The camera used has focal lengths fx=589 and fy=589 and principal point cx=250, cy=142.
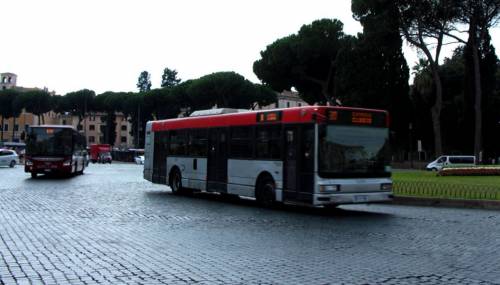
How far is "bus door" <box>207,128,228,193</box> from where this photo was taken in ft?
58.4

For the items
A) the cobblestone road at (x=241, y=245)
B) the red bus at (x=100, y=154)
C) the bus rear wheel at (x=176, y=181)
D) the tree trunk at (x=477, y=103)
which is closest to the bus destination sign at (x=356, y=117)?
the cobblestone road at (x=241, y=245)

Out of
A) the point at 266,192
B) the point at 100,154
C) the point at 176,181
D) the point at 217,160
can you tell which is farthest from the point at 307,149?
the point at 100,154

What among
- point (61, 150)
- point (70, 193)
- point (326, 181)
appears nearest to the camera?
point (326, 181)

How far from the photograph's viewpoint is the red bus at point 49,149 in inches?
1200

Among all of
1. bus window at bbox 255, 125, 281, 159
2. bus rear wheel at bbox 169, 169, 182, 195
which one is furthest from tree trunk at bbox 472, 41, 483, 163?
bus window at bbox 255, 125, 281, 159

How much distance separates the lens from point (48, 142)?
3073 centimetres

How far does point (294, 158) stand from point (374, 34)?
3348cm

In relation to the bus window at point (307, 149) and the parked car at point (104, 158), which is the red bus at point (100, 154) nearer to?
the parked car at point (104, 158)

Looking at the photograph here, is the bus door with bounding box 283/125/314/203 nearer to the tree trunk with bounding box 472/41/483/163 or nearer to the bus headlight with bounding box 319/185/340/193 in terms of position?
the bus headlight with bounding box 319/185/340/193

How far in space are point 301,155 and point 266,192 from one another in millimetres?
1893

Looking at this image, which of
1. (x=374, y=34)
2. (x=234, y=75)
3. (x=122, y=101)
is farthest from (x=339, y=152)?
(x=122, y=101)

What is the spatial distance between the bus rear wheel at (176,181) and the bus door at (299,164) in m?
6.31

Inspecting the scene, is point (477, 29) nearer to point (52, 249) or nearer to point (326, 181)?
point (326, 181)

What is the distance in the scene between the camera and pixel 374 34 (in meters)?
46.0
